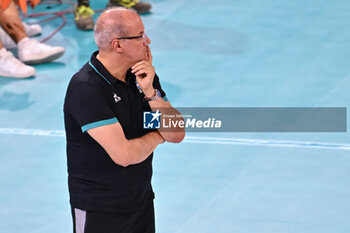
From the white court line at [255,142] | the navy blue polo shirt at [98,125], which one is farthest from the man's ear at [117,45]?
the white court line at [255,142]

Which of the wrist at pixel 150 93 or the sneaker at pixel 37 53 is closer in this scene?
the wrist at pixel 150 93

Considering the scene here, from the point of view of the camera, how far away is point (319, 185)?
4730 millimetres

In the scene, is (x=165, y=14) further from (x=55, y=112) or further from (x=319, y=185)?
(x=319, y=185)

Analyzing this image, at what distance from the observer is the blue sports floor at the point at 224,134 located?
14.8ft

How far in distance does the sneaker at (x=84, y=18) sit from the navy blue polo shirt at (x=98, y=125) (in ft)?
16.6

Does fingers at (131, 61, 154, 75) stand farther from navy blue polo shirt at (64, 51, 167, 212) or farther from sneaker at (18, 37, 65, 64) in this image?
sneaker at (18, 37, 65, 64)

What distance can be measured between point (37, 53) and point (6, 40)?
64 cm

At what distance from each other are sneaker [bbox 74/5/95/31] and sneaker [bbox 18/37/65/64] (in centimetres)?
94

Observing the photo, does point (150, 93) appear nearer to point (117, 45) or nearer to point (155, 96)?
Answer: point (155, 96)

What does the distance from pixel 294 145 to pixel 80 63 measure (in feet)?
9.51

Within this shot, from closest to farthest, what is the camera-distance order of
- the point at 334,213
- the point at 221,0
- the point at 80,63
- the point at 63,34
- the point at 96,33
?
the point at 96,33, the point at 334,213, the point at 80,63, the point at 63,34, the point at 221,0

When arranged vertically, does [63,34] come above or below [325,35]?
below

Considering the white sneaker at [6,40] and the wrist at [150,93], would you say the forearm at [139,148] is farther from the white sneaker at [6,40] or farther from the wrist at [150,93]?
the white sneaker at [6,40]

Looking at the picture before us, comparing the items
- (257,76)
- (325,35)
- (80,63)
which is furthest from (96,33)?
(325,35)
